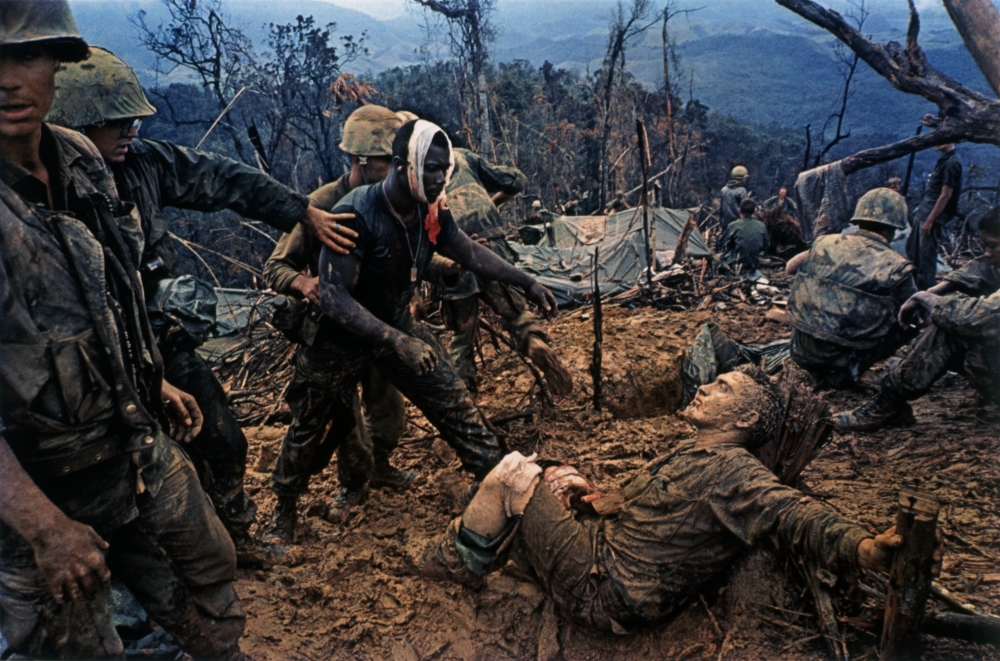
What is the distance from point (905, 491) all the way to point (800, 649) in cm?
94

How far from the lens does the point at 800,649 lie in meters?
2.35

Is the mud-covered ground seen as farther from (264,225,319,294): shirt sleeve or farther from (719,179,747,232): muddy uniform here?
(719,179,747,232): muddy uniform

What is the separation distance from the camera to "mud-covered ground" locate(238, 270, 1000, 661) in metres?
2.54

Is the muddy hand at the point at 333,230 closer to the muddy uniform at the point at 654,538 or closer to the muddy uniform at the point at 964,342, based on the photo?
the muddy uniform at the point at 654,538

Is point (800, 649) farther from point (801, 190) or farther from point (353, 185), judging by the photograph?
point (801, 190)

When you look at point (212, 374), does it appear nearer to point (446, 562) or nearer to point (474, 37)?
point (446, 562)

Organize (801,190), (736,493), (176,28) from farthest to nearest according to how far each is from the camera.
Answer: (176,28) < (801,190) < (736,493)

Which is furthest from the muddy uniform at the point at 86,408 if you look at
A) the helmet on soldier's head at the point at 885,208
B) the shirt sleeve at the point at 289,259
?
the helmet on soldier's head at the point at 885,208

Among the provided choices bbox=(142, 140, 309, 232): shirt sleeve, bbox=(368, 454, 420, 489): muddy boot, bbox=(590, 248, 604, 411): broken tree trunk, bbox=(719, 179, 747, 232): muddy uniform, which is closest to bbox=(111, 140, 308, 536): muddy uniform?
bbox=(142, 140, 309, 232): shirt sleeve

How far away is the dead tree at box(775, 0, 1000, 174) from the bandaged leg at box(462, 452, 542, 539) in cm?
298

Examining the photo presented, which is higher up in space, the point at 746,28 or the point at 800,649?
the point at 746,28

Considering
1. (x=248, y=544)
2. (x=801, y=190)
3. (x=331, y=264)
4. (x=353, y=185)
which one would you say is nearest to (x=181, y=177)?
(x=331, y=264)

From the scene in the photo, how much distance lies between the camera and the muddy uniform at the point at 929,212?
711 cm

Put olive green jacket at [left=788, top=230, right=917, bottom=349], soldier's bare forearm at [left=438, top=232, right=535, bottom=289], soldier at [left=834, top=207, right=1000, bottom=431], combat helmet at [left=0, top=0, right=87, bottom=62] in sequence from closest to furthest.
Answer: combat helmet at [left=0, top=0, right=87, bottom=62], soldier's bare forearm at [left=438, top=232, right=535, bottom=289], soldier at [left=834, top=207, right=1000, bottom=431], olive green jacket at [left=788, top=230, right=917, bottom=349]
